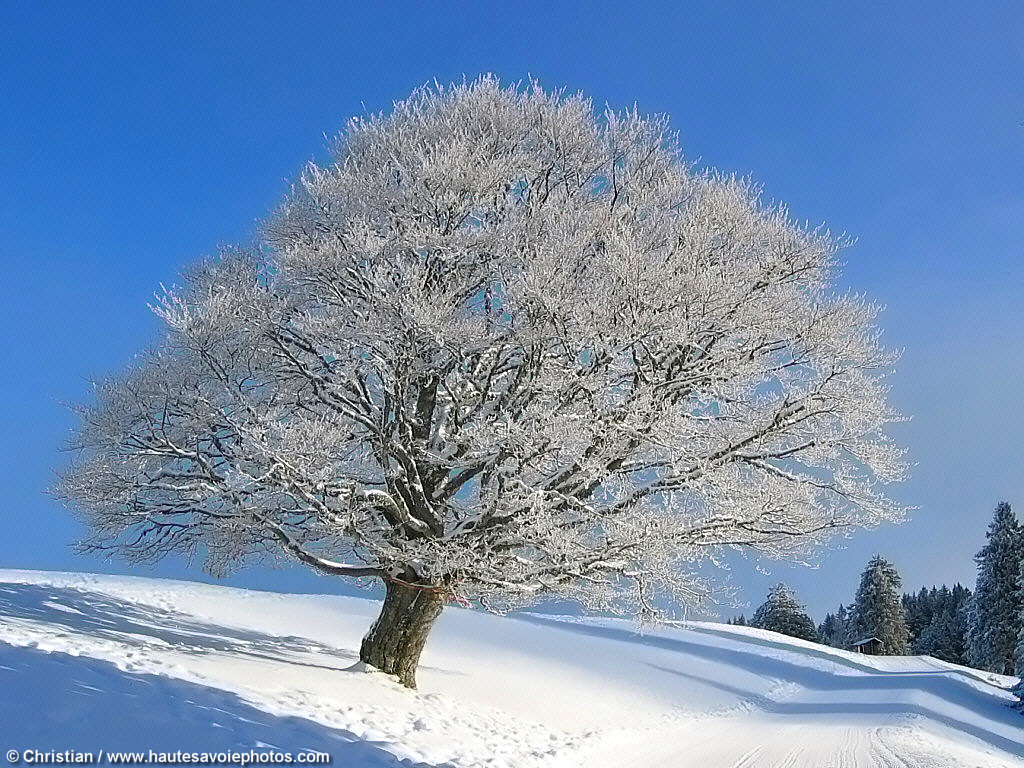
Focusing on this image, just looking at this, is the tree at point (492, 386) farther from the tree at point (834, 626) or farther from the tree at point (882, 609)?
the tree at point (834, 626)

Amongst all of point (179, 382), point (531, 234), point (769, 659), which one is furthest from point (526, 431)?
point (769, 659)

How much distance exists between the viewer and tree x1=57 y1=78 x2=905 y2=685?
9875 millimetres

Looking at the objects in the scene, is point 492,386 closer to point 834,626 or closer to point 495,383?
point 495,383

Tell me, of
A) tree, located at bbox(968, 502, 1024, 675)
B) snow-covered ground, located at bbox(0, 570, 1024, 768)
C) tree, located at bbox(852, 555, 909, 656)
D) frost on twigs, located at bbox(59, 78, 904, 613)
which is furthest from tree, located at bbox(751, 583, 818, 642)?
frost on twigs, located at bbox(59, 78, 904, 613)

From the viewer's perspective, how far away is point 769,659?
2728 centimetres

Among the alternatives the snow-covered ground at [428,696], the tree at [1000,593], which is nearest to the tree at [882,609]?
the tree at [1000,593]

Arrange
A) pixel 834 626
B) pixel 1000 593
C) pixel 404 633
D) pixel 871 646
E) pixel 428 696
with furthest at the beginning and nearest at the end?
pixel 834 626
pixel 871 646
pixel 1000 593
pixel 404 633
pixel 428 696

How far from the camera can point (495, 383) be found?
38.4 ft

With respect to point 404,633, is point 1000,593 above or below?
above

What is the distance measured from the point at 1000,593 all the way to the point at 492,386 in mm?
35982

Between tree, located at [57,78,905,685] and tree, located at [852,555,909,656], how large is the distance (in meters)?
42.6

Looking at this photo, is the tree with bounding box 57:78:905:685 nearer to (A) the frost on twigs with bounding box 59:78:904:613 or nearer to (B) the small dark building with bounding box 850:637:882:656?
(A) the frost on twigs with bounding box 59:78:904:613

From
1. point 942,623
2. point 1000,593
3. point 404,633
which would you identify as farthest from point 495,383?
point 942,623

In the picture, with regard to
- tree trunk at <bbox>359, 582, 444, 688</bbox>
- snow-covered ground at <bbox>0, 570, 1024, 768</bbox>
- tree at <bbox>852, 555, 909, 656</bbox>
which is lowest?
snow-covered ground at <bbox>0, 570, 1024, 768</bbox>
